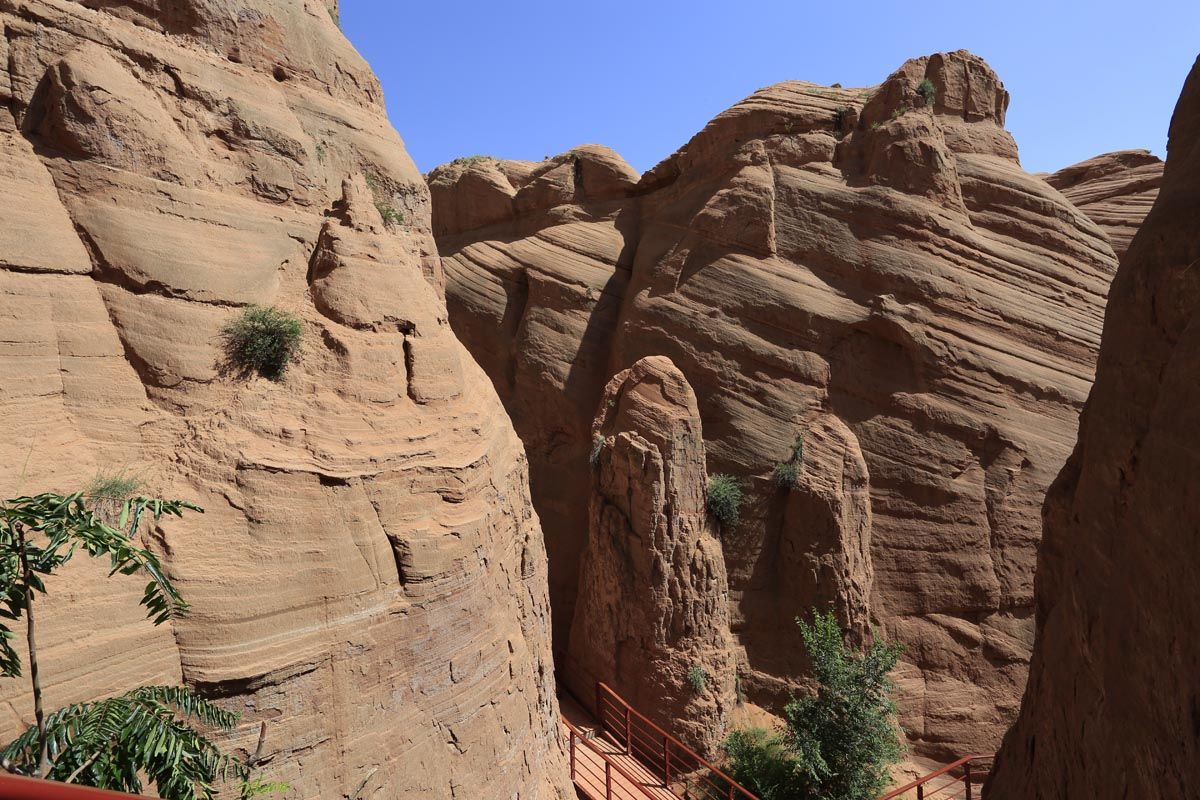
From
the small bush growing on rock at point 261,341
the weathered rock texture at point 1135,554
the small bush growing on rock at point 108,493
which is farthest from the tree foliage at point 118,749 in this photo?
the weathered rock texture at point 1135,554

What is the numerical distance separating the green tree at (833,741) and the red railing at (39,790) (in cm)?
1162

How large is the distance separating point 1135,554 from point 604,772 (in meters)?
9.18

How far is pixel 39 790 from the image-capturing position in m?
1.67

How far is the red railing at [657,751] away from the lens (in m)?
12.4

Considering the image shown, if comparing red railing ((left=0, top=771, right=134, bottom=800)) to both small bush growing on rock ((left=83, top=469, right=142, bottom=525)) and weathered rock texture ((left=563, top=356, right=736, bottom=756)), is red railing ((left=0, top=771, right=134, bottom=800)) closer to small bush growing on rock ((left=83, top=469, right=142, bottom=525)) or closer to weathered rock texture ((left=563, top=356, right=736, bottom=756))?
small bush growing on rock ((left=83, top=469, right=142, bottom=525))

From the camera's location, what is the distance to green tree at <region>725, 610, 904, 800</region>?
38.6 feet

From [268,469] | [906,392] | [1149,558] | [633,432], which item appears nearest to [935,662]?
[906,392]

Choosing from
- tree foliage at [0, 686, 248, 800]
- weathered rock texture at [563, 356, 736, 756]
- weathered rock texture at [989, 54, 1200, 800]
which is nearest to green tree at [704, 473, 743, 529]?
weathered rock texture at [563, 356, 736, 756]

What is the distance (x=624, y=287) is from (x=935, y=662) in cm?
1071

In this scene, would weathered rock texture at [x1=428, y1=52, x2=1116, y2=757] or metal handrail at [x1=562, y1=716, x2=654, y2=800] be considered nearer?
metal handrail at [x1=562, y1=716, x2=654, y2=800]

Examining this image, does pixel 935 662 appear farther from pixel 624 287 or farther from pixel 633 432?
pixel 624 287

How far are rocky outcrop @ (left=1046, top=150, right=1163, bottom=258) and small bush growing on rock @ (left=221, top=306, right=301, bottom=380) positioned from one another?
1895cm

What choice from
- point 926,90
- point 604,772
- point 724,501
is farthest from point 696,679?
point 926,90

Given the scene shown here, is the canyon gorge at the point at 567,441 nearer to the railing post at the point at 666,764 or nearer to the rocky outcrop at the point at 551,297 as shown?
the rocky outcrop at the point at 551,297
